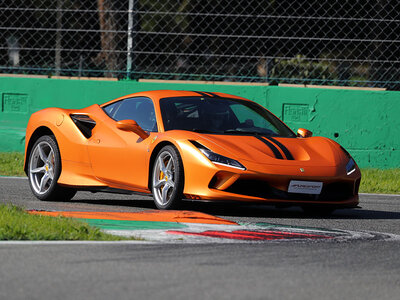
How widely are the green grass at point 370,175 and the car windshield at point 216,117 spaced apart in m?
3.10

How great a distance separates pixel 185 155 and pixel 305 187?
111 cm

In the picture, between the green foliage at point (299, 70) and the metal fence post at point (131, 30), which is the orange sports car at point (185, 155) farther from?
the green foliage at point (299, 70)

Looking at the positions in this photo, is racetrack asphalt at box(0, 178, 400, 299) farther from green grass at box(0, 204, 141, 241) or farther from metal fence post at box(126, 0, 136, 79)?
metal fence post at box(126, 0, 136, 79)

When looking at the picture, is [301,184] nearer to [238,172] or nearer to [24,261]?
[238,172]

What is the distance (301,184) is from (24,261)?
3679 millimetres

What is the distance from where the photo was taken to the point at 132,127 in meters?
9.18

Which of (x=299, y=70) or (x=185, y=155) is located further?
(x=299, y=70)

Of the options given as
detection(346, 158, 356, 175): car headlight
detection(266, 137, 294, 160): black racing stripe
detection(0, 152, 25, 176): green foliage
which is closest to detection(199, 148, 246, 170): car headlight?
detection(266, 137, 294, 160): black racing stripe

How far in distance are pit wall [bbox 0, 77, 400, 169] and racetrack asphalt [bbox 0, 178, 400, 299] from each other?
7.34 metres

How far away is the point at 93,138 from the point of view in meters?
9.73

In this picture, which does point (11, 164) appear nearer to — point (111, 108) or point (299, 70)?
point (111, 108)

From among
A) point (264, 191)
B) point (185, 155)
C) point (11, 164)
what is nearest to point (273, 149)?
point (264, 191)

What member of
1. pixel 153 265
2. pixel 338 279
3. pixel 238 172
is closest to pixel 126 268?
pixel 153 265

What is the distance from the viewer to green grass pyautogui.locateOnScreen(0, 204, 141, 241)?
21.1 feet
